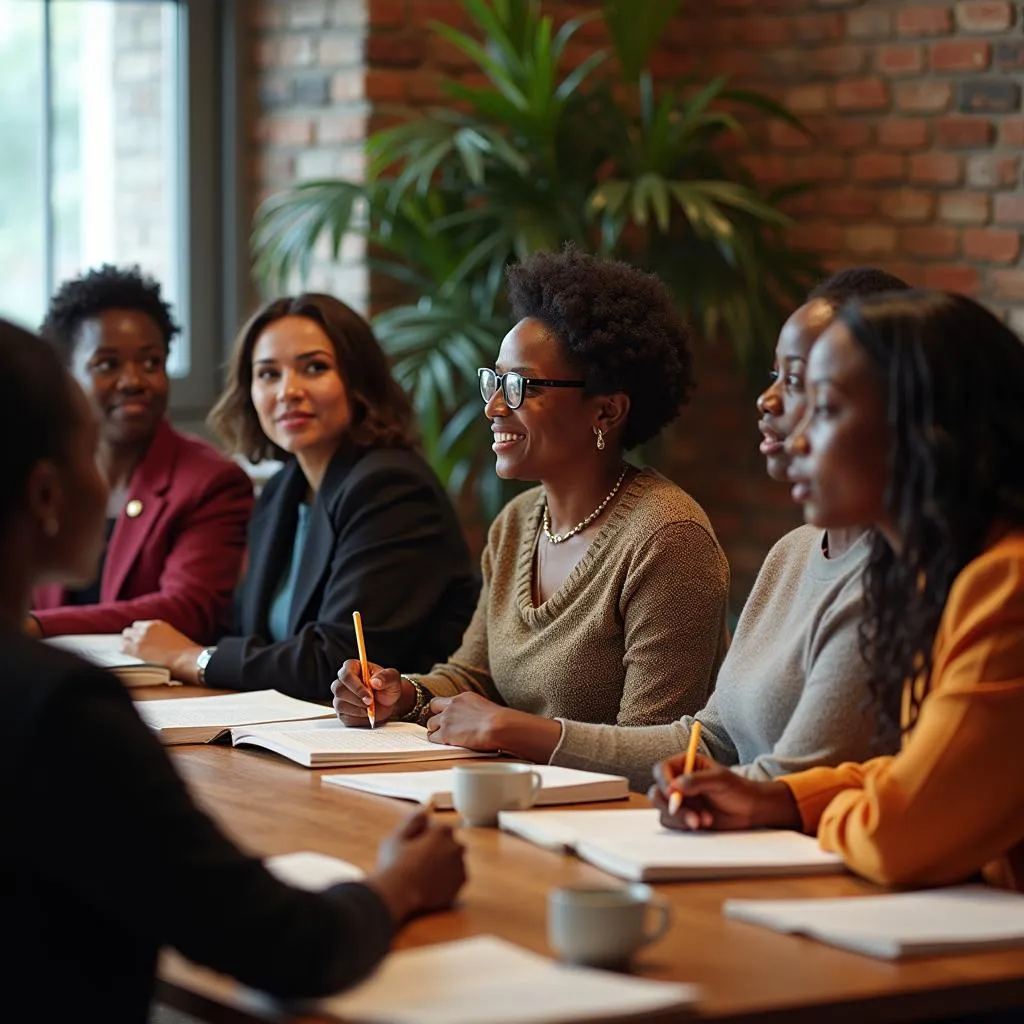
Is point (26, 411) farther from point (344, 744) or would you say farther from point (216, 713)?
point (216, 713)

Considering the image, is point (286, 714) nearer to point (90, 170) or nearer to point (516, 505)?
point (516, 505)

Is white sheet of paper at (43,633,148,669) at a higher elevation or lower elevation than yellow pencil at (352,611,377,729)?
lower

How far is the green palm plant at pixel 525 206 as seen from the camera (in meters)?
4.46

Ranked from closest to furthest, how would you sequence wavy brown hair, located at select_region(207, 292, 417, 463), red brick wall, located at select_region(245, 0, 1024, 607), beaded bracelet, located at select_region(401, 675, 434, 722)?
1. beaded bracelet, located at select_region(401, 675, 434, 722)
2. wavy brown hair, located at select_region(207, 292, 417, 463)
3. red brick wall, located at select_region(245, 0, 1024, 607)

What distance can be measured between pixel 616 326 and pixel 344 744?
813mm

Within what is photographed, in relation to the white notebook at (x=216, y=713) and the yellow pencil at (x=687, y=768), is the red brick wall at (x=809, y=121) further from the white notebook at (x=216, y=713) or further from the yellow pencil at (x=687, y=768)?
the yellow pencil at (x=687, y=768)

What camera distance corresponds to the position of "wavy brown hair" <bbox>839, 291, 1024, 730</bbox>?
1.79 m

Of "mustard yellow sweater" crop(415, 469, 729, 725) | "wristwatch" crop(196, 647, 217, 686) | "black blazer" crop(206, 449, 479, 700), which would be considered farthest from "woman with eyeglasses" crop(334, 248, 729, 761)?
"wristwatch" crop(196, 647, 217, 686)

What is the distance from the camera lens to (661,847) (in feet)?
6.19

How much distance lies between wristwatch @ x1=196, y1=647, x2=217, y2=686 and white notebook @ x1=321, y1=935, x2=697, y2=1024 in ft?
5.66

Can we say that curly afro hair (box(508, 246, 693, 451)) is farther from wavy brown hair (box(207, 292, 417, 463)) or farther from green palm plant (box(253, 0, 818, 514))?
green palm plant (box(253, 0, 818, 514))

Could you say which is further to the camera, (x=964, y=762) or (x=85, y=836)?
(x=964, y=762)

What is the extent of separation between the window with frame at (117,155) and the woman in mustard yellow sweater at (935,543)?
3.71 meters

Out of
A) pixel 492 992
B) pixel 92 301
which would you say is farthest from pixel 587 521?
pixel 92 301
